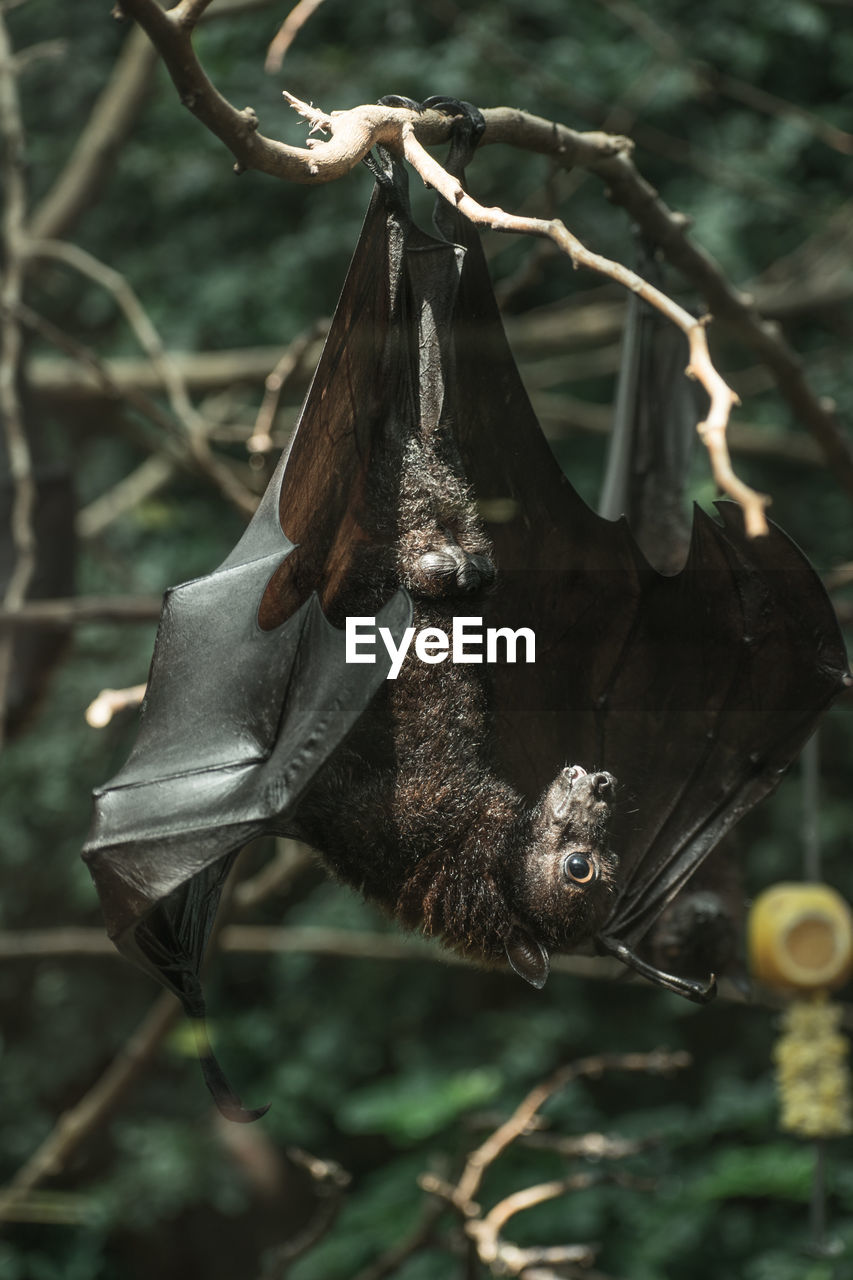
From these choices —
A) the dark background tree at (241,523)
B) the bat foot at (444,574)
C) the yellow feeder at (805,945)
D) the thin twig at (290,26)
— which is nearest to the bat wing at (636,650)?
the bat foot at (444,574)

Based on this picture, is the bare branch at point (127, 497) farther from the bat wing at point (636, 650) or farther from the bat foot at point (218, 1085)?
the bat foot at point (218, 1085)

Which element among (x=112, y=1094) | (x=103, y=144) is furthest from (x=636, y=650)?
(x=103, y=144)

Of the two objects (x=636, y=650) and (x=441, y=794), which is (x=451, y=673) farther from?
(x=636, y=650)

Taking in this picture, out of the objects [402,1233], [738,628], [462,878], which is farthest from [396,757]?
[402,1233]

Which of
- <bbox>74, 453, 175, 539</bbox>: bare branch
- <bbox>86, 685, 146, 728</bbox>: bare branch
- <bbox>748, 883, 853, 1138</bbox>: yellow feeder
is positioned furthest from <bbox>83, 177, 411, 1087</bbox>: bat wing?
<bbox>74, 453, 175, 539</bbox>: bare branch

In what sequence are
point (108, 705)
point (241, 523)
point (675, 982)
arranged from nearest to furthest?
1. point (675, 982)
2. point (108, 705)
3. point (241, 523)

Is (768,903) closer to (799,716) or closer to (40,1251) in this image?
(799,716)

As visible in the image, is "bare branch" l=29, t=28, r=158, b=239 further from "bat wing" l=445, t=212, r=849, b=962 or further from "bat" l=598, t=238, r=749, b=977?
"bat wing" l=445, t=212, r=849, b=962
